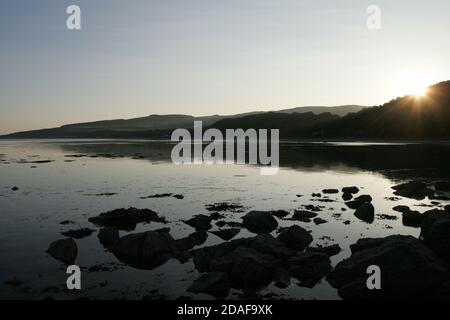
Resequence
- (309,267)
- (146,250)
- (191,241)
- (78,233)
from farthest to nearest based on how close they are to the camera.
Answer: (78,233) < (191,241) < (146,250) < (309,267)

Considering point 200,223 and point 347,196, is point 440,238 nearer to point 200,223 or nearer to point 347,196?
point 200,223

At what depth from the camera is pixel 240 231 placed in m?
29.7

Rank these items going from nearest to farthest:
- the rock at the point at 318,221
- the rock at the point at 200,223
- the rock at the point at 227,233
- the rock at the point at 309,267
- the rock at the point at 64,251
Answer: the rock at the point at 309,267, the rock at the point at 64,251, the rock at the point at 227,233, the rock at the point at 200,223, the rock at the point at 318,221

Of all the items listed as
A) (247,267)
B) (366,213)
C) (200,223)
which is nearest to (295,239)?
(247,267)

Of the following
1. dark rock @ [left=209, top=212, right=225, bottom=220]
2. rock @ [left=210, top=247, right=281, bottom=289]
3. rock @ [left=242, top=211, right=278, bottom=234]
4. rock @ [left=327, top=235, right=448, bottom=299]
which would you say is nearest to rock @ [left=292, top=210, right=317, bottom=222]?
rock @ [left=242, top=211, right=278, bottom=234]

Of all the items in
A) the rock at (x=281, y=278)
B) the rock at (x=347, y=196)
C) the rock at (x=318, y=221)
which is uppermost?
the rock at (x=347, y=196)

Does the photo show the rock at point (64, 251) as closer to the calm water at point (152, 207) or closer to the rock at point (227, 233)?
the calm water at point (152, 207)

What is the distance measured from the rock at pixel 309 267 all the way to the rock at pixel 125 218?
14.3 metres

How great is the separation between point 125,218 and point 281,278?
1607cm

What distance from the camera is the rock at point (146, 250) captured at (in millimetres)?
23266

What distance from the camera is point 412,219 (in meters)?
32.2

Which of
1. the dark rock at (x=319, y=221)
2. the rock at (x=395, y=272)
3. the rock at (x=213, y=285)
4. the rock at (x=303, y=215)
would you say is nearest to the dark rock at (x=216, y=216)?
the rock at (x=303, y=215)

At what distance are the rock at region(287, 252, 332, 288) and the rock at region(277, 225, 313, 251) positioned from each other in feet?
9.29
